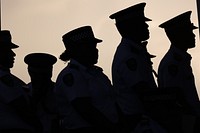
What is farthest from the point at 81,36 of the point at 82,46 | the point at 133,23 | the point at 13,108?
the point at 13,108

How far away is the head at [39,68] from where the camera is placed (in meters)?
4.29

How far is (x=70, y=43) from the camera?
4098 mm

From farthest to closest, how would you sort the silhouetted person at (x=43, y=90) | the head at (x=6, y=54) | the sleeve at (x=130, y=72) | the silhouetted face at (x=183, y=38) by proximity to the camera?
the silhouetted face at (x=183, y=38)
the silhouetted person at (x=43, y=90)
the head at (x=6, y=54)
the sleeve at (x=130, y=72)

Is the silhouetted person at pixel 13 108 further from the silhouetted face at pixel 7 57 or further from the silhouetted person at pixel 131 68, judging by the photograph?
the silhouetted person at pixel 131 68

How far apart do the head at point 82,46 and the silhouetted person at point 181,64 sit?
0.68 m

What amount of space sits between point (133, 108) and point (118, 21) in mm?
831

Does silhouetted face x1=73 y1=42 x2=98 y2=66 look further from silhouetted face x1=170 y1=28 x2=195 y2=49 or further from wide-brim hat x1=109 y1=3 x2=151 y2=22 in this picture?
silhouetted face x1=170 y1=28 x2=195 y2=49

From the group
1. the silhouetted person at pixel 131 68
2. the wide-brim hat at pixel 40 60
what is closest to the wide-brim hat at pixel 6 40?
the wide-brim hat at pixel 40 60

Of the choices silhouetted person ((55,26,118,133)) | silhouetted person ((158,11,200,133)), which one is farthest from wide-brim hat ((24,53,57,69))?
silhouetted person ((158,11,200,133))

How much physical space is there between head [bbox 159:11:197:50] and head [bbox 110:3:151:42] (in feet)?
1.45

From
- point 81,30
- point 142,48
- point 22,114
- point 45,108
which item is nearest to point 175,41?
point 142,48

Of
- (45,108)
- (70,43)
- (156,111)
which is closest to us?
(156,111)

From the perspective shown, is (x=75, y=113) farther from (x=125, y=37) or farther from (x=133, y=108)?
(x=125, y=37)

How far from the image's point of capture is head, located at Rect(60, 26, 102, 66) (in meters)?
3.98
